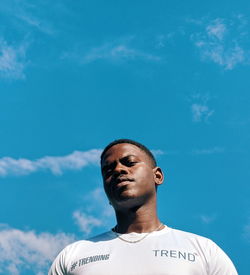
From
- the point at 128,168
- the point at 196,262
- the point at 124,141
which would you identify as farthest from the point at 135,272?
the point at 124,141

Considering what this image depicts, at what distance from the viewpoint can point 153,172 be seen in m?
6.61

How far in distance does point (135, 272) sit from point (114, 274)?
25 cm

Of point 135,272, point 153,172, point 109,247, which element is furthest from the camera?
point 153,172

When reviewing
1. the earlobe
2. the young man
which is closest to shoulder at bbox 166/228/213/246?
the young man

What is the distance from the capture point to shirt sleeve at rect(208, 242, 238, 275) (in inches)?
215

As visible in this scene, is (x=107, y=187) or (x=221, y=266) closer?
(x=221, y=266)

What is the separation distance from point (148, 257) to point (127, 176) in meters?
1.19

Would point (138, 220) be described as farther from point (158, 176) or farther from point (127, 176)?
point (158, 176)

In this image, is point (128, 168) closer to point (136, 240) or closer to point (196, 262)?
point (136, 240)

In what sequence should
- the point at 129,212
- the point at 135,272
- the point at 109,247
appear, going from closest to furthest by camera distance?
the point at 135,272
the point at 109,247
the point at 129,212

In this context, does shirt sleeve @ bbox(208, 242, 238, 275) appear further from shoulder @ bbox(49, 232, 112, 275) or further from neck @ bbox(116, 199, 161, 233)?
shoulder @ bbox(49, 232, 112, 275)

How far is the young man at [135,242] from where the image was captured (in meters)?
5.37

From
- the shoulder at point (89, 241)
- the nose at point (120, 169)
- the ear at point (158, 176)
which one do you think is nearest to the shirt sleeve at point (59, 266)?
the shoulder at point (89, 241)

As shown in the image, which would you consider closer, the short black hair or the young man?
the young man
